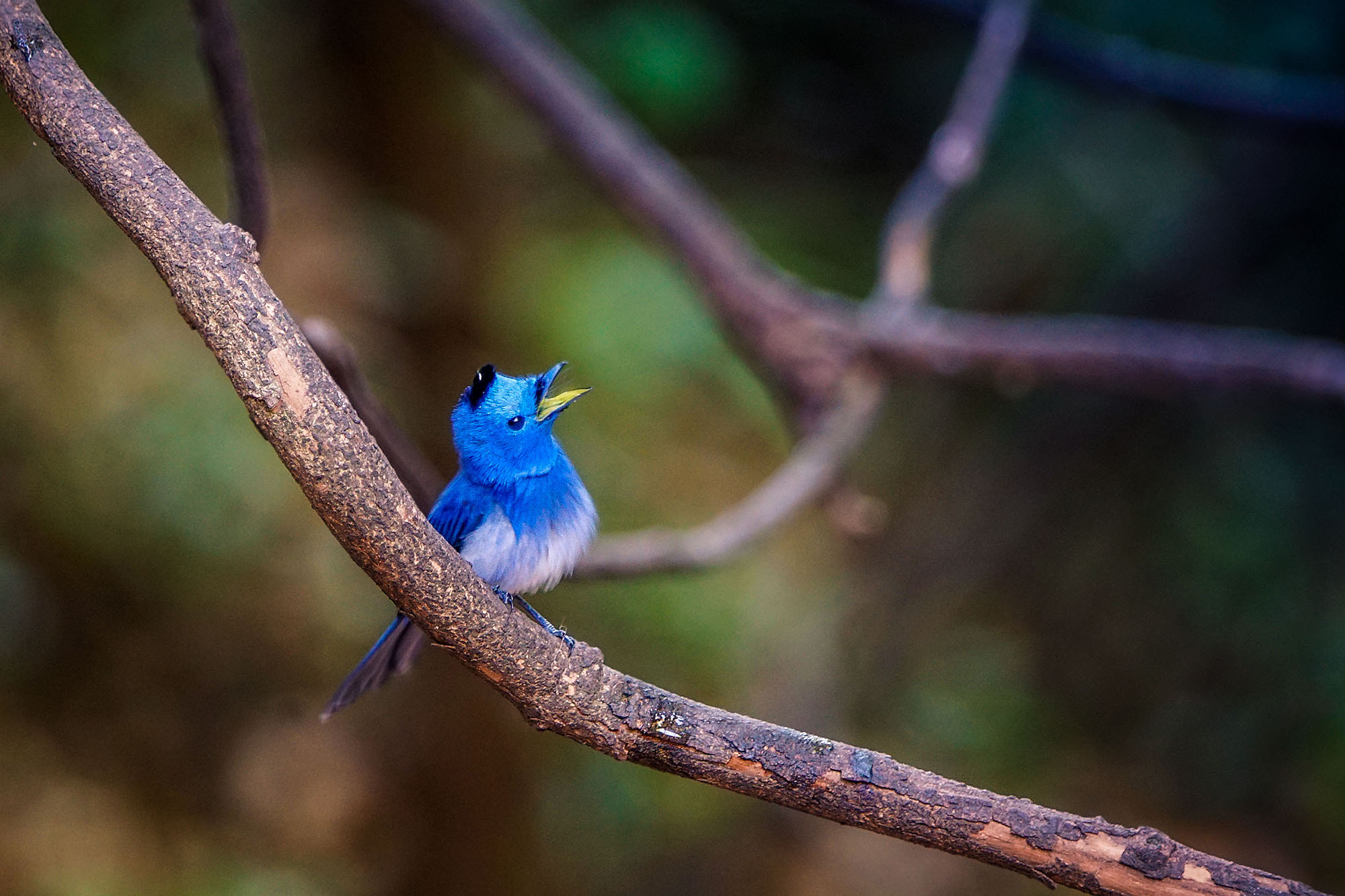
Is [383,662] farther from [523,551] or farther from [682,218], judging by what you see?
[682,218]

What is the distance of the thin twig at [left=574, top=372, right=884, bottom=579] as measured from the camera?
2.76 meters

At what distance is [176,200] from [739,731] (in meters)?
1.02

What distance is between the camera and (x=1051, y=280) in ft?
17.7

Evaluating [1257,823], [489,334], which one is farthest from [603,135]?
[1257,823]

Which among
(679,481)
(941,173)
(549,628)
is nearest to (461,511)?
(549,628)

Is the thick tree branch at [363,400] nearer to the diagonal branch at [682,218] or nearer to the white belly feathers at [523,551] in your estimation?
the white belly feathers at [523,551]

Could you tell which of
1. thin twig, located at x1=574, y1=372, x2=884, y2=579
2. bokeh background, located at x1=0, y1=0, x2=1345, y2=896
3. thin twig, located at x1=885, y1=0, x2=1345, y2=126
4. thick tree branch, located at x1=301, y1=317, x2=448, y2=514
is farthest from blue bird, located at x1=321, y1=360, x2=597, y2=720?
thin twig, located at x1=885, y1=0, x2=1345, y2=126

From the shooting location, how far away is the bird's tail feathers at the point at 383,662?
1.96m

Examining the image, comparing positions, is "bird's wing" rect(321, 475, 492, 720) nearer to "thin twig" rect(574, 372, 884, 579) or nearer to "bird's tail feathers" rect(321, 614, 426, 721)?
"bird's tail feathers" rect(321, 614, 426, 721)

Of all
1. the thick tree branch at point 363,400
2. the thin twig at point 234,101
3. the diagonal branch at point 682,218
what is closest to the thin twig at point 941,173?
the diagonal branch at point 682,218

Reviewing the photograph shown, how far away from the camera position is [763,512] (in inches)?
126

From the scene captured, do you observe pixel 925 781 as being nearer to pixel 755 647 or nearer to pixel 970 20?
pixel 755 647

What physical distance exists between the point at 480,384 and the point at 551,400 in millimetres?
174

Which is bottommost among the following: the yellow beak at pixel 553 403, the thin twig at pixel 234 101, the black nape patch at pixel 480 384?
the black nape patch at pixel 480 384
